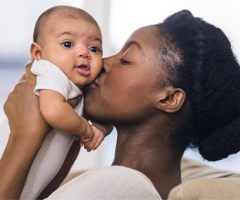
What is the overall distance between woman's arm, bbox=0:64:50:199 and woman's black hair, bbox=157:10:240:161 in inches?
18.1

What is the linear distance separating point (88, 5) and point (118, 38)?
33cm

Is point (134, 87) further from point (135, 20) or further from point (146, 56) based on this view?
point (135, 20)

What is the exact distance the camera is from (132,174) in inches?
52.5

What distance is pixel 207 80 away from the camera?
1.53 meters

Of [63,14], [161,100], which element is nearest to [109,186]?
[161,100]

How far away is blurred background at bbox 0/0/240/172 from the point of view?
3191mm

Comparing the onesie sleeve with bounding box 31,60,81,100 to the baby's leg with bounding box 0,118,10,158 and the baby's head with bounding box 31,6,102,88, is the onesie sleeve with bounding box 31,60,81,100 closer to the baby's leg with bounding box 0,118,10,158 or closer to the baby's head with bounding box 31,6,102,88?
the baby's head with bounding box 31,6,102,88

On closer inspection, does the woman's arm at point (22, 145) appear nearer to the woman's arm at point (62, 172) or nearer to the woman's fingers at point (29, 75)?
the woman's fingers at point (29, 75)

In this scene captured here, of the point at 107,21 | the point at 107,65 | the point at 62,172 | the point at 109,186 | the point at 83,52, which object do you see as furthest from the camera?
the point at 107,21

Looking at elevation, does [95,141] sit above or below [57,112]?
below

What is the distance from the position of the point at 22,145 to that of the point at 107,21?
215cm

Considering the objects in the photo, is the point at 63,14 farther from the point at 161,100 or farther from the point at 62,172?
the point at 62,172

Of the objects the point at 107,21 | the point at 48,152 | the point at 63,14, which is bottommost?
the point at 107,21

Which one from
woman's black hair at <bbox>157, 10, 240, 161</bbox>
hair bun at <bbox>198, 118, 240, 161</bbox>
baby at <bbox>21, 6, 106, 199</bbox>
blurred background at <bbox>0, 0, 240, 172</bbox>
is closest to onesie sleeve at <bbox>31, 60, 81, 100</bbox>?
baby at <bbox>21, 6, 106, 199</bbox>
